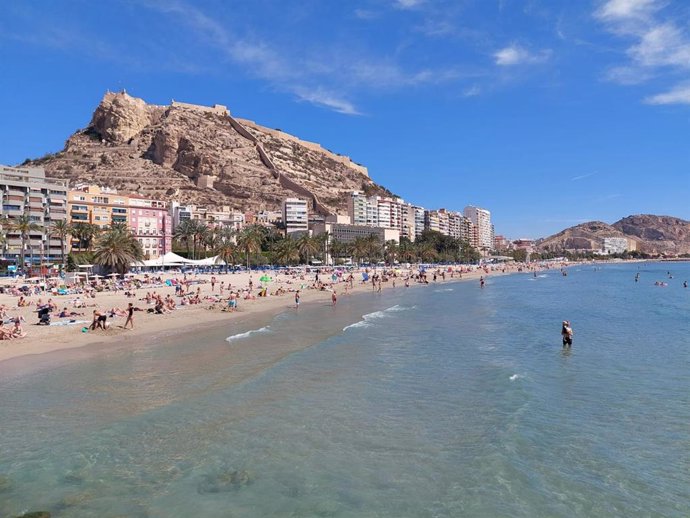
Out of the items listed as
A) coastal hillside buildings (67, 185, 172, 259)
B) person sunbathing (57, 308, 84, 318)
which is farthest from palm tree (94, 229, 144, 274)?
coastal hillside buildings (67, 185, 172, 259)

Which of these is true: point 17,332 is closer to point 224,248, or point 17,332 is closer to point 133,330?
point 133,330

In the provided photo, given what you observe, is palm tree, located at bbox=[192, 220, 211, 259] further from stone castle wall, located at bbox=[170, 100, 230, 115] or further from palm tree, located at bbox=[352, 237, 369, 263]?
stone castle wall, located at bbox=[170, 100, 230, 115]

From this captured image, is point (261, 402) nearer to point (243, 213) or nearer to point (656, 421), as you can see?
point (656, 421)

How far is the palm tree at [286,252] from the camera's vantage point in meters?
85.5

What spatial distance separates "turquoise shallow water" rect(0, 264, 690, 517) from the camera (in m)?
7.47

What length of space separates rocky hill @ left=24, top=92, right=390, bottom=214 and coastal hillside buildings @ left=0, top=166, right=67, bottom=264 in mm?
43476

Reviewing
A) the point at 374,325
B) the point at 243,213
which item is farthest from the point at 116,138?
the point at 374,325

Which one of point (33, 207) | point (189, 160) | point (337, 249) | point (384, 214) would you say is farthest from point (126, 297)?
point (384, 214)

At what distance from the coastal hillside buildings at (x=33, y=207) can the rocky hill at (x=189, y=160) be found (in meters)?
43.5

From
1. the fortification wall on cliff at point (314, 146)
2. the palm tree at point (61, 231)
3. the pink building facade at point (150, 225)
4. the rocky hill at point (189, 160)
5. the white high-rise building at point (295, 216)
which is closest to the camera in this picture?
the palm tree at point (61, 231)

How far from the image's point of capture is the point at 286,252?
8531 cm

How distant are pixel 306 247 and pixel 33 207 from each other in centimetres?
4265

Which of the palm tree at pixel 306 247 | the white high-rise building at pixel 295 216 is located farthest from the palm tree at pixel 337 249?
the white high-rise building at pixel 295 216

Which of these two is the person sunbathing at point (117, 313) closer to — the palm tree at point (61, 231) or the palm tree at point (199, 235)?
the palm tree at point (61, 231)
